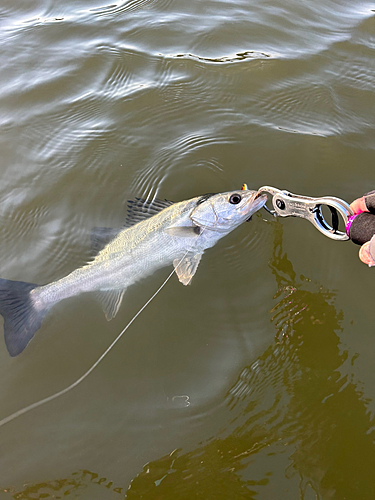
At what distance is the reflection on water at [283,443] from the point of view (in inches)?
105

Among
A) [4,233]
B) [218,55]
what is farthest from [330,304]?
[218,55]

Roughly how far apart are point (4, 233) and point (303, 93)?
4462 millimetres

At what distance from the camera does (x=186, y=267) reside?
3.69 m

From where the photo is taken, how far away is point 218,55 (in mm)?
6027

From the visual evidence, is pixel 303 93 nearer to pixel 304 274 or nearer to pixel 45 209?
pixel 304 274

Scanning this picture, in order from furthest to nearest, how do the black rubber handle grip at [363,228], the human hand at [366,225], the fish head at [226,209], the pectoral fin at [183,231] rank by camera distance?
the pectoral fin at [183,231] → the fish head at [226,209] → the black rubber handle grip at [363,228] → the human hand at [366,225]

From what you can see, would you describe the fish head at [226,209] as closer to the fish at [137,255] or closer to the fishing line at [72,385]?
the fish at [137,255]

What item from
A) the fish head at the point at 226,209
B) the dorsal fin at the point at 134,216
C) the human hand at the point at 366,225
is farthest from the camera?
the dorsal fin at the point at 134,216

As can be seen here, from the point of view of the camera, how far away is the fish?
3.50 metres

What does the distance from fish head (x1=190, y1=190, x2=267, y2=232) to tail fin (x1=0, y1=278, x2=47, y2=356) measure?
5.85 feet

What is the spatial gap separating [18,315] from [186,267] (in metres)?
1.67

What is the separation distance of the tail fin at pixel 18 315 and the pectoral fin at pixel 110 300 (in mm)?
552

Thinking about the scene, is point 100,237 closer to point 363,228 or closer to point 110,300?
point 110,300

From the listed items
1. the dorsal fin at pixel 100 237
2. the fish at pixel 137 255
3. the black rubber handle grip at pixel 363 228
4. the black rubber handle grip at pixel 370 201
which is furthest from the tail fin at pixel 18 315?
the black rubber handle grip at pixel 370 201
